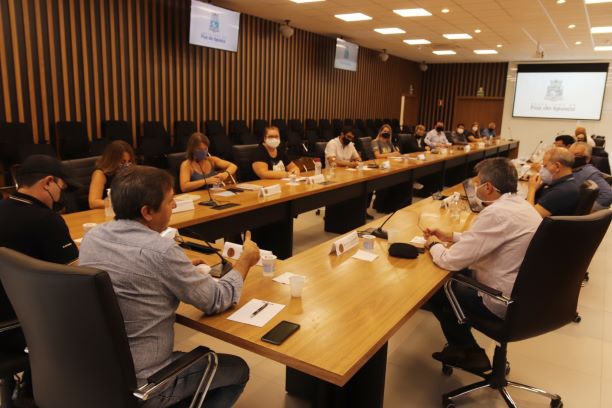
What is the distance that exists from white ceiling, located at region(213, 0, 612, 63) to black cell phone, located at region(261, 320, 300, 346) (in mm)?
6689

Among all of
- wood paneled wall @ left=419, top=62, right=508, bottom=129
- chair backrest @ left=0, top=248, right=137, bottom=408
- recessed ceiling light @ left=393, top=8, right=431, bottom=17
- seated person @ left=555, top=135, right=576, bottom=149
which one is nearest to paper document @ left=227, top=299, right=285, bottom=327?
chair backrest @ left=0, top=248, right=137, bottom=408

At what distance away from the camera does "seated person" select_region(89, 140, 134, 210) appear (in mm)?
3308

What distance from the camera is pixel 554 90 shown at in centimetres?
1424

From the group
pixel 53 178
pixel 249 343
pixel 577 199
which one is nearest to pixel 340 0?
pixel 577 199

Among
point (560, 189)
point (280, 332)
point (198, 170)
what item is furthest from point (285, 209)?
point (280, 332)

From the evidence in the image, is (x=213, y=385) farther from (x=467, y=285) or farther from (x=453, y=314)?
(x=453, y=314)

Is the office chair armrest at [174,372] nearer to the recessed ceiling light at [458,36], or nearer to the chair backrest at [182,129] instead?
the chair backrest at [182,129]

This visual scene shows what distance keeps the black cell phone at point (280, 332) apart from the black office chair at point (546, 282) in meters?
0.96

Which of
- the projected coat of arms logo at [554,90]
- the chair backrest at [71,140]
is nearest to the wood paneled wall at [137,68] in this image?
the chair backrest at [71,140]

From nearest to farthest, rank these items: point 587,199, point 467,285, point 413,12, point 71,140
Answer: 1. point 467,285
2. point 587,199
3. point 71,140
4. point 413,12

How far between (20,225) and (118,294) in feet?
2.21

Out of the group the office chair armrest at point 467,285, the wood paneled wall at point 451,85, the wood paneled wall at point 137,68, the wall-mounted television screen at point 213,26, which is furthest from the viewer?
the wood paneled wall at point 451,85

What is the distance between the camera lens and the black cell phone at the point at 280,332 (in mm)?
1498

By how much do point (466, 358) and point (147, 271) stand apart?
6.01 feet
